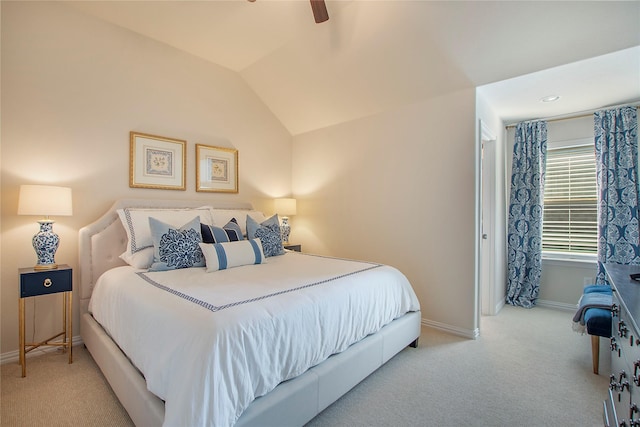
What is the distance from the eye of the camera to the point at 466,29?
7.75ft

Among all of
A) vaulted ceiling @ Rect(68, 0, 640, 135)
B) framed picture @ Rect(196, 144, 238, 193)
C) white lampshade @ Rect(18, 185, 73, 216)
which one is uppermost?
vaulted ceiling @ Rect(68, 0, 640, 135)

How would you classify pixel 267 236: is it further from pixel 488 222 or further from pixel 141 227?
pixel 488 222

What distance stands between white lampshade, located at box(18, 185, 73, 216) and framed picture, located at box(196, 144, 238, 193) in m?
1.34

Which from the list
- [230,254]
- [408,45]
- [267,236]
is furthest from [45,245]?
[408,45]

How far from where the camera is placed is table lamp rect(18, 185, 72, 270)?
2.19m

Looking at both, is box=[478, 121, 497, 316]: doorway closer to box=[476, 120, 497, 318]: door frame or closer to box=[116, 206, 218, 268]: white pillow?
box=[476, 120, 497, 318]: door frame

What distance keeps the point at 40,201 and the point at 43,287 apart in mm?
634

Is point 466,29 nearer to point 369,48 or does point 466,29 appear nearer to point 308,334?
point 369,48

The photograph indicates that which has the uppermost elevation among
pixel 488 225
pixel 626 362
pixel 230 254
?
pixel 488 225

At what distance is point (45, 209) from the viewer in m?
2.21

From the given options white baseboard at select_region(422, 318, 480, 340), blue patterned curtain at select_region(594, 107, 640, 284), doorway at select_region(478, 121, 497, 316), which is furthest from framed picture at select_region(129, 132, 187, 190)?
blue patterned curtain at select_region(594, 107, 640, 284)

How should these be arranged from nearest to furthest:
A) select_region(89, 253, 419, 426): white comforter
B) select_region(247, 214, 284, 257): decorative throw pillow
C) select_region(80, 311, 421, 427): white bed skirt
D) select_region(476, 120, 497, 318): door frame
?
select_region(89, 253, 419, 426): white comforter → select_region(80, 311, 421, 427): white bed skirt → select_region(247, 214, 284, 257): decorative throw pillow → select_region(476, 120, 497, 318): door frame

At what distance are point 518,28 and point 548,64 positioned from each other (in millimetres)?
452

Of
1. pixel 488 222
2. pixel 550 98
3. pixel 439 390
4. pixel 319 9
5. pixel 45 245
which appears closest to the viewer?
pixel 439 390
